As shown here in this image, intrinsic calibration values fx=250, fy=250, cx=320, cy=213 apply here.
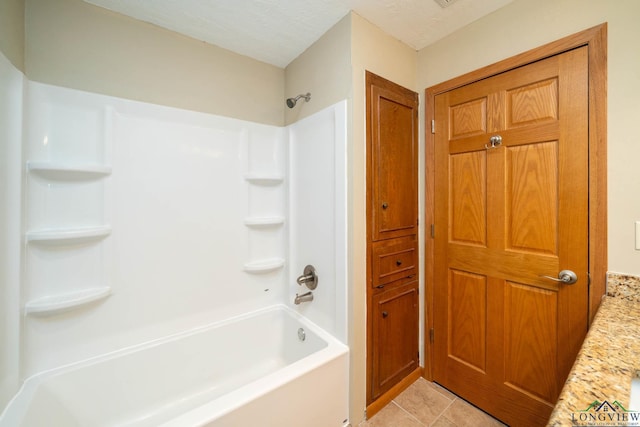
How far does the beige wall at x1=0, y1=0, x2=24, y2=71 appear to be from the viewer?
3.49ft

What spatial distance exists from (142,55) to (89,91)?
377 millimetres

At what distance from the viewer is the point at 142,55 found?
1.53m

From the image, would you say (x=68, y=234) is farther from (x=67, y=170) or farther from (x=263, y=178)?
(x=263, y=178)

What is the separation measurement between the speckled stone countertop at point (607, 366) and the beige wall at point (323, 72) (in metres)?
1.50

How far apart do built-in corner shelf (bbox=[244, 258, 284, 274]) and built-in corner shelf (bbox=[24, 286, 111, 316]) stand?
829mm

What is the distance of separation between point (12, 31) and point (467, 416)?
3.13 meters

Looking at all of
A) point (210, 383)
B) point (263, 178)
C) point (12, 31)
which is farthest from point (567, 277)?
point (12, 31)

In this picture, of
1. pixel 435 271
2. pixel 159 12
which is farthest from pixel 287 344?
pixel 159 12

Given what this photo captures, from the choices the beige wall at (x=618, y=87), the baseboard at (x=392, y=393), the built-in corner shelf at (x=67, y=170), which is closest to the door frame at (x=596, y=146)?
the beige wall at (x=618, y=87)

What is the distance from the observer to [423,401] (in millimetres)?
1668

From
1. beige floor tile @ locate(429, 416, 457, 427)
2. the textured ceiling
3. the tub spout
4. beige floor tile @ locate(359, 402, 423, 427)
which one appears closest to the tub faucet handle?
the tub spout

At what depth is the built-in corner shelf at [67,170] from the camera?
1249 millimetres

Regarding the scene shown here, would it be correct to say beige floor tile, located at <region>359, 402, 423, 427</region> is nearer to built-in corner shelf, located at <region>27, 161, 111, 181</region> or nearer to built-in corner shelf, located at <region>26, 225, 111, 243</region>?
built-in corner shelf, located at <region>26, 225, 111, 243</region>

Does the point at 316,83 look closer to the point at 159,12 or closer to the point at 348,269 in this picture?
the point at 159,12
